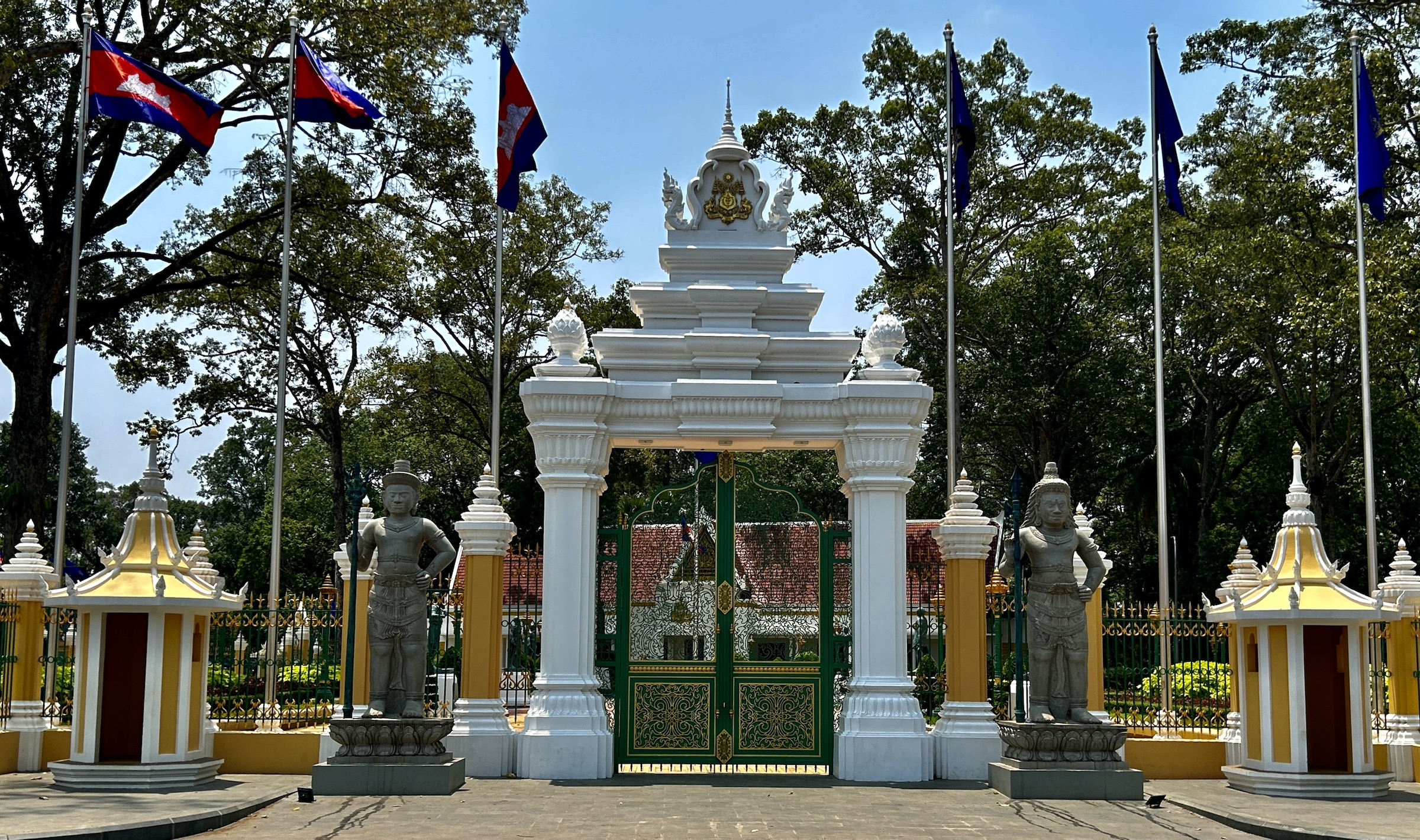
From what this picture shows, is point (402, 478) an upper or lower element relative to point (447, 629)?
upper

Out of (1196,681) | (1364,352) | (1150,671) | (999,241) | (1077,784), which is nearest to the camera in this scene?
(1077,784)

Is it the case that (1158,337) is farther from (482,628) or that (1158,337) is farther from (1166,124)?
(482,628)

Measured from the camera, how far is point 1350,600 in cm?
1176

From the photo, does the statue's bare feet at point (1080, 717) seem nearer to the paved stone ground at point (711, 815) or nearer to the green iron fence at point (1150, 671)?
the paved stone ground at point (711, 815)

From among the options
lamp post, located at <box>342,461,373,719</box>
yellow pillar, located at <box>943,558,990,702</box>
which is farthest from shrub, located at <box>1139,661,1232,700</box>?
lamp post, located at <box>342,461,373,719</box>

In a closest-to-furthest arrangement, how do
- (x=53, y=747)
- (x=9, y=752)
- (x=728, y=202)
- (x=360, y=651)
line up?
(x=9, y=752) < (x=53, y=747) < (x=360, y=651) < (x=728, y=202)

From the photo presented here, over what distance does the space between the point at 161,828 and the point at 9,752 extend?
442 centimetres

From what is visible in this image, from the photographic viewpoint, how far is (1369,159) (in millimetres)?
17531

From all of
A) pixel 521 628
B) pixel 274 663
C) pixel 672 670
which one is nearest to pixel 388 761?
pixel 274 663

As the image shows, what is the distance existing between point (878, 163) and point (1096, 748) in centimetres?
2215

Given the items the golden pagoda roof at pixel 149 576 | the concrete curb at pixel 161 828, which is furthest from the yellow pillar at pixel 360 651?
the concrete curb at pixel 161 828

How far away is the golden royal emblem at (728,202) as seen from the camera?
13680mm

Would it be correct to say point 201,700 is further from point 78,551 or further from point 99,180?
point 78,551

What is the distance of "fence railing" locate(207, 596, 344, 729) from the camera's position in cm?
1281
